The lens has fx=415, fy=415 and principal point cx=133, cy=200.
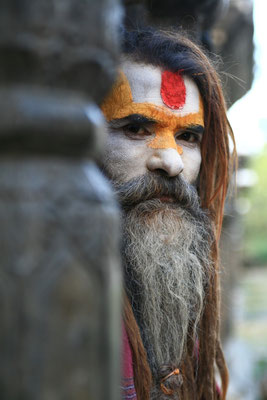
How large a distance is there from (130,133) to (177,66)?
28 cm

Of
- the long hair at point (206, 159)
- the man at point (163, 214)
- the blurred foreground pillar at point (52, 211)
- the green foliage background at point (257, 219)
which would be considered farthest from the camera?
the green foliage background at point (257, 219)

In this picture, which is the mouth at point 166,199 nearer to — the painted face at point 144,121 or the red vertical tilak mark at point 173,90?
the painted face at point 144,121

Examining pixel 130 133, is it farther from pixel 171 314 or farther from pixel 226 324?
pixel 226 324

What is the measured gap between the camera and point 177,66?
1.35 metres

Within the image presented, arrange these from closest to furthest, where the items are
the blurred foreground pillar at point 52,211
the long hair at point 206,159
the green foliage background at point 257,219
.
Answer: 1. the blurred foreground pillar at point 52,211
2. the long hair at point 206,159
3. the green foliage background at point 257,219

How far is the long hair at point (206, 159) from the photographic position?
1.35 metres

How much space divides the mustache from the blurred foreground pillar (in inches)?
29.8

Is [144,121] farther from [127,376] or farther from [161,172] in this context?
[127,376]

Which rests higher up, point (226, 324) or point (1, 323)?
point (226, 324)

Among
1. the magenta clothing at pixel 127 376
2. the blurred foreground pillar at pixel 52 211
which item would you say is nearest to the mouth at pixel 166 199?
the magenta clothing at pixel 127 376

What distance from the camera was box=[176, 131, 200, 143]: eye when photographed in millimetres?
1366

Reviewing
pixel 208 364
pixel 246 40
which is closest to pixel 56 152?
A: pixel 208 364

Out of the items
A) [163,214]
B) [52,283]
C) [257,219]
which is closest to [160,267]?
[163,214]

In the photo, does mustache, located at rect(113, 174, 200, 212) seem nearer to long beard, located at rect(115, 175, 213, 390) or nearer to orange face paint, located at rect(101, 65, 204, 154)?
long beard, located at rect(115, 175, 213, 390)
